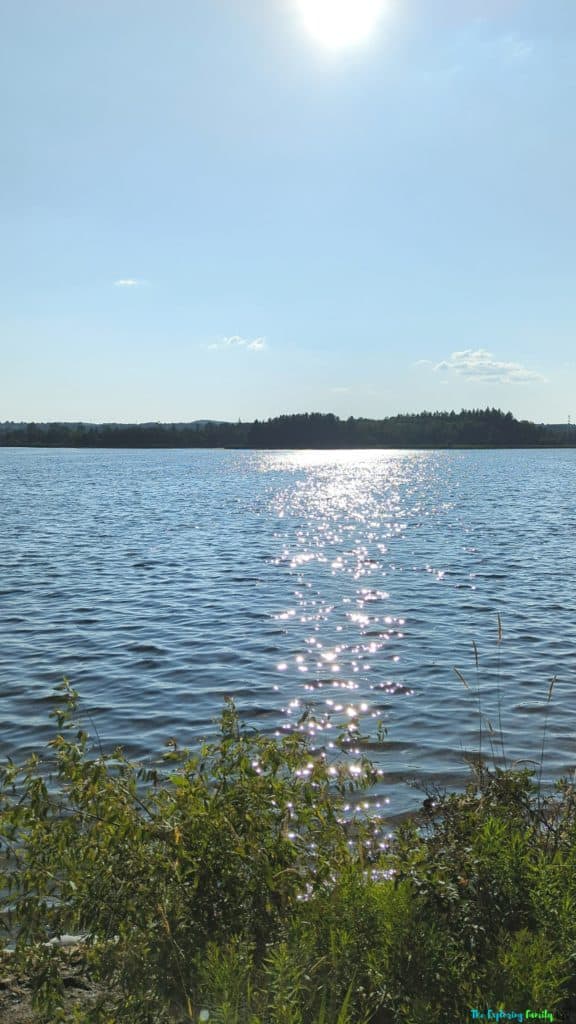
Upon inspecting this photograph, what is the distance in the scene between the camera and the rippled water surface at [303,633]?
12.7 metres

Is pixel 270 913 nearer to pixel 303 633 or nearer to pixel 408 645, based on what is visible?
pixel 408 645

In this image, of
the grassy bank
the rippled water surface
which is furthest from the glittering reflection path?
the grassy bank

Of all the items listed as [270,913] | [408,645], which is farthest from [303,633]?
[270,913]

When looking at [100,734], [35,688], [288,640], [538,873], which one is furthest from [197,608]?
[538,873]

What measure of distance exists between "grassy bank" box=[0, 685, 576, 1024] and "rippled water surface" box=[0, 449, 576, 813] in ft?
4.99

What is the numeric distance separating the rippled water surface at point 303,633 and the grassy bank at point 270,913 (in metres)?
1.52

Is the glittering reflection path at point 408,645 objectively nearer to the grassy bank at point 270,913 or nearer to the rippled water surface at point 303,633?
the rippled water surface at point 303,633

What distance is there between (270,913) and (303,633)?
14448 mm

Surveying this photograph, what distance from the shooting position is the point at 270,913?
17.3 feet

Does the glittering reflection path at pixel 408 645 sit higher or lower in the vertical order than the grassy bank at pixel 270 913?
lower

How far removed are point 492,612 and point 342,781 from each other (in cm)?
1589

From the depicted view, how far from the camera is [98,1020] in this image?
4.49 m

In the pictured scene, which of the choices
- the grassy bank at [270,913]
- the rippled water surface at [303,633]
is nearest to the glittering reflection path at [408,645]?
the rippled water surface at [303,633]

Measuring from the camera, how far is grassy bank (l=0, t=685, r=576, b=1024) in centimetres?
436
